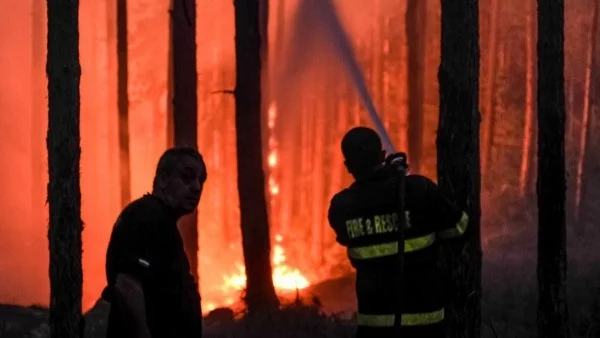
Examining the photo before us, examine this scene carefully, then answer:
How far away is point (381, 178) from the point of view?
4.20 meters

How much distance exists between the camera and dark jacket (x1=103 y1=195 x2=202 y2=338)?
356cm

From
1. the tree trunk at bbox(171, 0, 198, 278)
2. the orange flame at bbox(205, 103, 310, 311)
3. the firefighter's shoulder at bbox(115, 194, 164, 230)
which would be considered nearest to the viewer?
the firefighter's shoulder at bbox(115, 194, 164, 230)

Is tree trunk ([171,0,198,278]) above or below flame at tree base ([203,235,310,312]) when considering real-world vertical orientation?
above

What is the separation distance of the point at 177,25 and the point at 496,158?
14306 mm

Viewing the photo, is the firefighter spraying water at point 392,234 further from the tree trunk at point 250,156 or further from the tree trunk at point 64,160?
the tree trunk at point 250,156

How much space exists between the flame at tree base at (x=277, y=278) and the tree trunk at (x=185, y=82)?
5806 millimetres

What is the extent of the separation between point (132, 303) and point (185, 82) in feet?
37.3

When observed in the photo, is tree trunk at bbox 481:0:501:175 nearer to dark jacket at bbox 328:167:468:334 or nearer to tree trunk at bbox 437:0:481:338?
tree trunk at bbox 437:0:481:338

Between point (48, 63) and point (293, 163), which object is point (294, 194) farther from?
point (48, 63)

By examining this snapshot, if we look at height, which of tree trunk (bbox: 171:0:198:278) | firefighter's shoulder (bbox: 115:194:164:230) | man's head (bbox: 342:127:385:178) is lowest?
firefighter's shoulder (bbox: 115:194:164:230)

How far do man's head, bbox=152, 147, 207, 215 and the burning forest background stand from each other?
584 inches

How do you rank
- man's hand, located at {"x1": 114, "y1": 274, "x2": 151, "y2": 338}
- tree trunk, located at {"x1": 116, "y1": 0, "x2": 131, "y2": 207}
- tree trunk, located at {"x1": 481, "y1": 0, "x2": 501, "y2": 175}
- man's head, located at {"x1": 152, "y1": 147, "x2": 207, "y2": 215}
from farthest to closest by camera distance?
tree trunk, located at {"x1": 481, "y1": 0, "x2": 501, "y2": 175} → tree trunk, located at {"x1": 116, "y1": 0, "x2": 131, "y2": 207} → man's head, located at {"x1": 152, "y1": 147, "x2": 207, "y2": 215} → man's hand, located at {"x1": 114, "y1": 274, "x2": 151, "y2": 338}

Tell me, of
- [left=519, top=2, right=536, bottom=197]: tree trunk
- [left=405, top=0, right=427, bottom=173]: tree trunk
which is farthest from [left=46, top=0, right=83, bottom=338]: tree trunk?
[left=519, top=2, right=536, bottom=197]: tree trunk

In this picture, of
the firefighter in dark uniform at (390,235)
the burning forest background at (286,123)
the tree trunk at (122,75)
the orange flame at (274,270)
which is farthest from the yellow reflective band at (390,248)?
the orange flame at (274,270)
